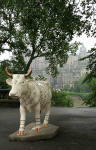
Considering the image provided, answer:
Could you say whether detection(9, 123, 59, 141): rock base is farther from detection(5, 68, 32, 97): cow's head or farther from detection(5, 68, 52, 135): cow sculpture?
detection(5, 68, 32, 97): cow's head

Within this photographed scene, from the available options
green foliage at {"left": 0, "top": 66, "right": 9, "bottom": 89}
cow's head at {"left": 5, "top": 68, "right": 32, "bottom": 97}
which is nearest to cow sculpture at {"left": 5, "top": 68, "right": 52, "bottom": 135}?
cow's head at {"left": 5, "top": 68, "right": 32, "bottom": 97}

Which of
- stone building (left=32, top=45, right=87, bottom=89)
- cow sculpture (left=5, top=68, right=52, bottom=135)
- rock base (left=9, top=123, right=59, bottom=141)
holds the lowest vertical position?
rock base (left=9, top=123, right=59, bottom=141)

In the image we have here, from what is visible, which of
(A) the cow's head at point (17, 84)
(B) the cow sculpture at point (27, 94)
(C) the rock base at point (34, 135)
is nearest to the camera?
(A) the cow's head at point (17, 84)

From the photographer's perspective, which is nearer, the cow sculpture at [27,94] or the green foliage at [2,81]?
the cow sculpture at [27,94]

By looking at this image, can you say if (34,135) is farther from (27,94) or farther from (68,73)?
(68,73)

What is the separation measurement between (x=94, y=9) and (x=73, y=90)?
52.8 m

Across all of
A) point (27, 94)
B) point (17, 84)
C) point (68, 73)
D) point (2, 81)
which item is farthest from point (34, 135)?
point (68, 73)

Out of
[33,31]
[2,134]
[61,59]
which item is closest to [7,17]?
[61,59]

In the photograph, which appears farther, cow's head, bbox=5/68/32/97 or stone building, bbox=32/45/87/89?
stone building, bbox=32/45/87/89

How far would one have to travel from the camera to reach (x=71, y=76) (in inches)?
2598

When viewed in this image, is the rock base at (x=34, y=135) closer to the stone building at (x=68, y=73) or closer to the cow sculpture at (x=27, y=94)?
the cow sculpture at (x=27, y=94)

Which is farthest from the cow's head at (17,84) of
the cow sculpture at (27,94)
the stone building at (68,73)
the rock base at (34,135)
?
the stone building at (68,73)

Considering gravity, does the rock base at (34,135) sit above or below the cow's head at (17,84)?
below

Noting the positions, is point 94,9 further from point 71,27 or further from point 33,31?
point 33,31
